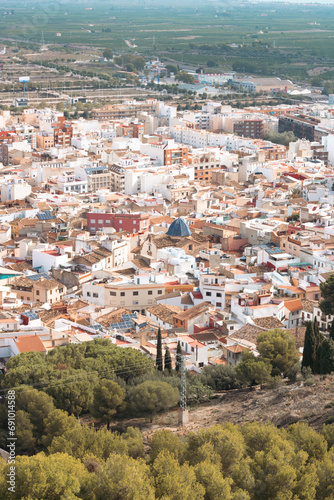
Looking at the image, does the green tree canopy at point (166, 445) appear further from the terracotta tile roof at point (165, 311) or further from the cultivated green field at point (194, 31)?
the cultivated green field at point (194, 31)

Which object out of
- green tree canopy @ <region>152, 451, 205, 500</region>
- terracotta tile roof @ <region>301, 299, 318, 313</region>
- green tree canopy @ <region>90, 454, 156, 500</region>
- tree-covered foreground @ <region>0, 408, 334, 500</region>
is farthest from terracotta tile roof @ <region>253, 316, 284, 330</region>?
green tree canopy @ <region>90, 454, 156, 500</region>

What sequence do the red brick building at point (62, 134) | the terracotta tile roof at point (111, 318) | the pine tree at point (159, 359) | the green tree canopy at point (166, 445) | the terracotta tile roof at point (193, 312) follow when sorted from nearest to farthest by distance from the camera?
the green tree canopy at point (166, 445)
the pine tree at point (159, 359)
the terracotta tile roof at point (193, 312)
the terracotta tile roof at point (111, 318)
the red brick building at point (62, 134)

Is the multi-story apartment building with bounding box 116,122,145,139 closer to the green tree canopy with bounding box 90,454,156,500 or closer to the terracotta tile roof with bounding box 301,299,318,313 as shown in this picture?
the terracotta tile roof with bounding box 301,299,318,313

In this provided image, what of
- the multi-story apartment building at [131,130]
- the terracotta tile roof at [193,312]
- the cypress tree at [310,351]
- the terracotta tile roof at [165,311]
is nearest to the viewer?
the cypress tree at [310,351]

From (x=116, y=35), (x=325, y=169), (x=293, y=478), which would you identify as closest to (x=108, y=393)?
(x=293, y=478)

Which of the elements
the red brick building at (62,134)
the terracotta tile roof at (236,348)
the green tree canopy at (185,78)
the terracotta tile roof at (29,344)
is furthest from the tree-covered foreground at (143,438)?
the green tree canopy at (185,78)

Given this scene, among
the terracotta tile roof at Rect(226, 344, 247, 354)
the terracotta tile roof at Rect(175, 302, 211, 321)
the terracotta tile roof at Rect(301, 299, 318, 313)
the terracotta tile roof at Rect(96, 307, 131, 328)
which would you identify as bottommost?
the terracotta tile roof at Rect(96, 307, 131, 328)

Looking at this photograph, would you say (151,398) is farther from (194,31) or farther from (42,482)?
(194,31)
